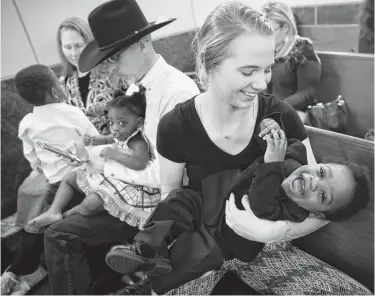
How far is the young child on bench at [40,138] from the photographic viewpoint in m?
1.89

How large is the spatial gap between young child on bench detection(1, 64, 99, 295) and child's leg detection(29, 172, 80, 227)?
0.11 metres

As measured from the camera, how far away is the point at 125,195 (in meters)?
1.66

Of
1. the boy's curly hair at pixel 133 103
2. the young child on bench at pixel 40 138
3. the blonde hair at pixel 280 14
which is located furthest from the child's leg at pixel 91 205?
the blonde hair at pixel 280 14

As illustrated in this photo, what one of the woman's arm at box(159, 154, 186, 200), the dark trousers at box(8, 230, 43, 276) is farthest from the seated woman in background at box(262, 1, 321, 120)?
the dark trousers at box(8, 230, 43, 276)

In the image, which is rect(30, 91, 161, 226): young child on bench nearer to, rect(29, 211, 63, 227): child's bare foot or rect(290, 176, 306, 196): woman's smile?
rect(29, 211, 63, 227): child's bare foot

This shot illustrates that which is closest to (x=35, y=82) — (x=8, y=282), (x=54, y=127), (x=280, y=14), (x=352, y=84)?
(x=54, y=127)

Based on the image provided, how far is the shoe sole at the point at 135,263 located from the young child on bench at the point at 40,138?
0.79 meters

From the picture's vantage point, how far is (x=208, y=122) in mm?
1184

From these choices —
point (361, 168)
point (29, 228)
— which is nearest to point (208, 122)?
point (361, 168)

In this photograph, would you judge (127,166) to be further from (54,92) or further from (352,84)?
(352,84)

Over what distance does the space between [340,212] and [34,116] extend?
166cm

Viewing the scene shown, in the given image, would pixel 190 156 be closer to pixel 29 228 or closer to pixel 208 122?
pixel 208 122

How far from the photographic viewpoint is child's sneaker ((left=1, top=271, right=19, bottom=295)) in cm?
208

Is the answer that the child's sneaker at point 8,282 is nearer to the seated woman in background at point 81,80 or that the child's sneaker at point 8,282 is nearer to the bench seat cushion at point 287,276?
the seated woman in background at point 81,80
